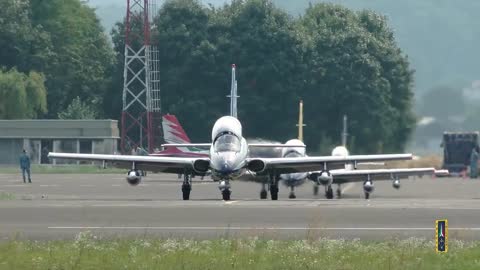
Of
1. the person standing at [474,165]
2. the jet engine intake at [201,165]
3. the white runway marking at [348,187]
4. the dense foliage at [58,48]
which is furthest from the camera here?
the dense foliage at [58,48]

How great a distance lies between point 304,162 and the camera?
152ft

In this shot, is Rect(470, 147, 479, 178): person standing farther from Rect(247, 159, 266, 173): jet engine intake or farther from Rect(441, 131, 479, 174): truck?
Rect(247, 159, 266, 173): jet engine intake

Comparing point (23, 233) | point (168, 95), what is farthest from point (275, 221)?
point (168, 95)

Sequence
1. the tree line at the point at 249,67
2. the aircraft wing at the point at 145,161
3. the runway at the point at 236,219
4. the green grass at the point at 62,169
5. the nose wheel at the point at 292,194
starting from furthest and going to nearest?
the tree line at the point at 249,67 < the green grass at the point at 62,169 < the nose wheel at the point at 292,194 < the aircraft wing at the point at 145,161 < the runway at the point at 236,219

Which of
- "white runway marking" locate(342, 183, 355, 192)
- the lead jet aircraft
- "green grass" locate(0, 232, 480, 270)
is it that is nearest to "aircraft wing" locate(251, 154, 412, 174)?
the lead jet aircraft

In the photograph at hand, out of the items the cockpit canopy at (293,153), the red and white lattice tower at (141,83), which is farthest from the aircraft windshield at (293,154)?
the red and white lattice tower at (141,83)

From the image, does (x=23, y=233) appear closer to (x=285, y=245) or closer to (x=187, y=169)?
(x=285, y=245)

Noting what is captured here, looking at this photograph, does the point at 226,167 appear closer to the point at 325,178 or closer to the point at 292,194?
the point at 325,178

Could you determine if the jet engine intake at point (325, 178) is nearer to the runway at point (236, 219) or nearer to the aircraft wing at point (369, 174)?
the runway at point (236, 219)

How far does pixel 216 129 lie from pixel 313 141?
1355 inches

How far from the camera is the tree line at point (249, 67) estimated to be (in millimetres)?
88125

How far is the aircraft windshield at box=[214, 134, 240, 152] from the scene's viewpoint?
144ft

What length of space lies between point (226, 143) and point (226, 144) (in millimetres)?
33

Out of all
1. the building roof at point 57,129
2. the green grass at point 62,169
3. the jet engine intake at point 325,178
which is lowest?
the jet engine intake at point 325,178
